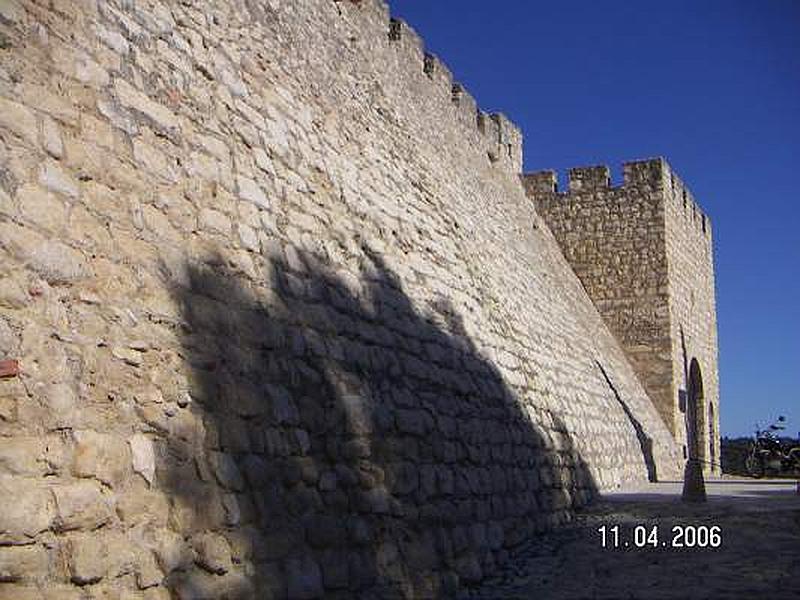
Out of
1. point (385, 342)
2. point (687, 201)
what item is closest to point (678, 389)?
point (687, 201)

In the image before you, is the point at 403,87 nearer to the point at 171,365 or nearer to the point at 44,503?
the point at 171,365

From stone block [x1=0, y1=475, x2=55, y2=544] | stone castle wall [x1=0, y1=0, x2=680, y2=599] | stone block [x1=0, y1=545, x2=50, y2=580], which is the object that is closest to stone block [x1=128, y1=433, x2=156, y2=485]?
stone castle wall [x1=0, y1=0, x2=680, y2=599]

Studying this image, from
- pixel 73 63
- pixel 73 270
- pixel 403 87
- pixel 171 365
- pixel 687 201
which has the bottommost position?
pixel 171 365

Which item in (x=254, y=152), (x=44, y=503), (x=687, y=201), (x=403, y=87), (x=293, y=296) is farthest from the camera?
(x=687, y=201)

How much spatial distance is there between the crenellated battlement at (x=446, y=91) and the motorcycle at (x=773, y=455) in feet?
24.6

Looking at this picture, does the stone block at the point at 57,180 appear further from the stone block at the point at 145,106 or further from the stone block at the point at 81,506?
the stone block at the point at 81,506

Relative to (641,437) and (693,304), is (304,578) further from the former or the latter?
(693,304)

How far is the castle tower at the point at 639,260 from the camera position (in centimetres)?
1600

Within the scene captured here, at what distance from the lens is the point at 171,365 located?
3.63 meters

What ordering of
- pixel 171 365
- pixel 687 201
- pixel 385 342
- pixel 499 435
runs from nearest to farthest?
pixel 171 365, pixel 385 342, pixel 499 435, pixel 687 201

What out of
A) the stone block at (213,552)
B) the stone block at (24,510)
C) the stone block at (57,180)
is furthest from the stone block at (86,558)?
the stone block at (57,180)

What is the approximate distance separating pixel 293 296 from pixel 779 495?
7.26m

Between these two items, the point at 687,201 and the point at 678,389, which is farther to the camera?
the point at 687,201

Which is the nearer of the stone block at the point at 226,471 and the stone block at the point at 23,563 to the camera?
the stone block at the point at 23,563
